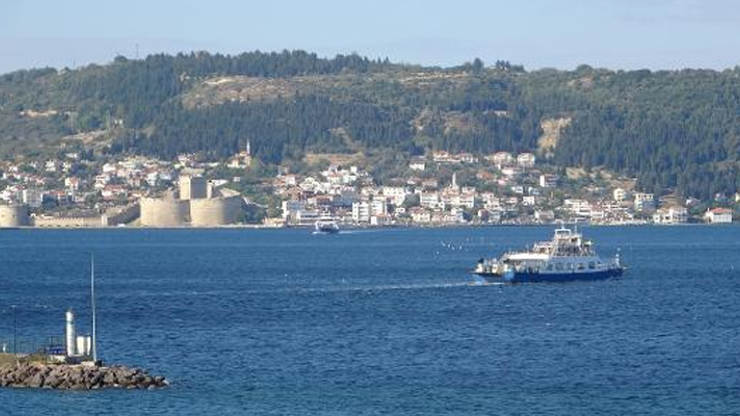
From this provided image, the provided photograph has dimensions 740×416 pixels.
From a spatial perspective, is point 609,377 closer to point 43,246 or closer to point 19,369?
point 19,369

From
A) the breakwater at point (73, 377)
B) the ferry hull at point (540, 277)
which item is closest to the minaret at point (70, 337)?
the breakwater at point (73, 377)

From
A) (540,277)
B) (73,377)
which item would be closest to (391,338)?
(73,377)

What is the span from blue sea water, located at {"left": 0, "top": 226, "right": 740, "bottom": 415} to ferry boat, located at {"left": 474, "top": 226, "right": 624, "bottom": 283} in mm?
1623

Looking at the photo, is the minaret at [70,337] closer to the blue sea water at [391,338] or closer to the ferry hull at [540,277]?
the blue sea water at [391,338]

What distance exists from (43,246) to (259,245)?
18812mm

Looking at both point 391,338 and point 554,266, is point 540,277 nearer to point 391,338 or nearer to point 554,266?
point 554,266

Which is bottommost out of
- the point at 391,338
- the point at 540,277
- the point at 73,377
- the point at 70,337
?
the point at 540,277

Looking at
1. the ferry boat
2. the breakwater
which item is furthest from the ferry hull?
the breakwater

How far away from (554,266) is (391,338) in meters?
36.8

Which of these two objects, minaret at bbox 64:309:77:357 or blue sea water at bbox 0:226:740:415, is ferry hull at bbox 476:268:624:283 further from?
minaret at bbox 64:309:77:357

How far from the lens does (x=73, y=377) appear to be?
2069 inches

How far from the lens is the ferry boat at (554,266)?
103750mm

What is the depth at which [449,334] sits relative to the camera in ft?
231

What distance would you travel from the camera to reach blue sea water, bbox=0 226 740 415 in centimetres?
5219
